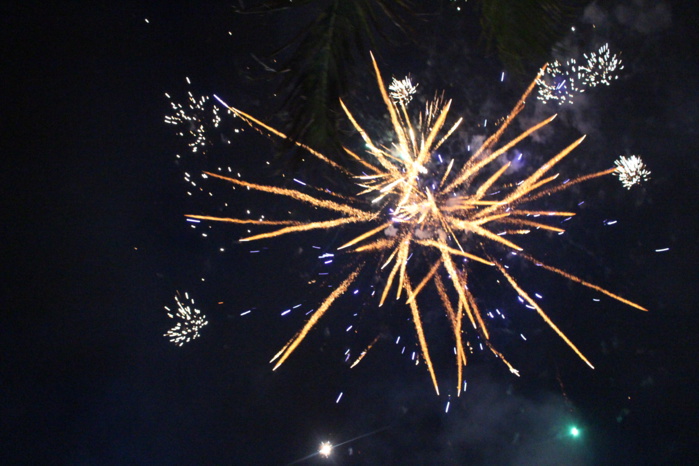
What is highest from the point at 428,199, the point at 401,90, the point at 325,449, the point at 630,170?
the point at 630,170

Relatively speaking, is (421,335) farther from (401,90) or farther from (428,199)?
(401,90)

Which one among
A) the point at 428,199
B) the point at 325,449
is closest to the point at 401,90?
the point at 428,199

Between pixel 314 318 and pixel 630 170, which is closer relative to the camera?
pixel 630 170

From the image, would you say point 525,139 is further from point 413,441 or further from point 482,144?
point 413,441

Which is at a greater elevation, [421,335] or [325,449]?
[421,335]

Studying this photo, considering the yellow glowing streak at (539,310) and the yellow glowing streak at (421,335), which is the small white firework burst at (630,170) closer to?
the yellow glowing streak at (539,310)

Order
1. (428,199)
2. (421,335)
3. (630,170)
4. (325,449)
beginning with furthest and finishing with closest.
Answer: (325,449) < (421,335) < (630,170) < (428,199)

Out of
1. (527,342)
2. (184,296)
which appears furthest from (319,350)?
(527,342)

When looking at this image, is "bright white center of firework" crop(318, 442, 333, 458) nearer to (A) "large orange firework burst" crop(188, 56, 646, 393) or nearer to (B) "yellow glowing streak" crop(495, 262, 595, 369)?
(A) "large orange firework burst" crop(188, 56, 646, 393)
